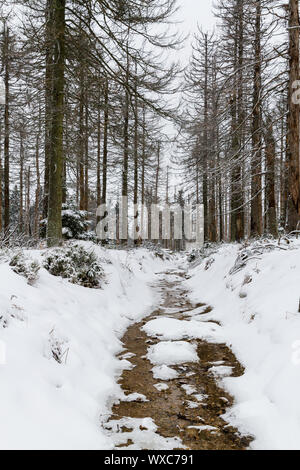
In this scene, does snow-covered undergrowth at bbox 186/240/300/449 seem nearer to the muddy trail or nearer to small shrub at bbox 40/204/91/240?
the muddy trail

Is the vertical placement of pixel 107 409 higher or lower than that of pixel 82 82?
lower

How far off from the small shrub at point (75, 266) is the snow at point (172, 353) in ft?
7.76

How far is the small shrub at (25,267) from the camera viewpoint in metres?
4.37

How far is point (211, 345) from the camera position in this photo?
438 centimetres

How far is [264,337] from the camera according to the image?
144 inches

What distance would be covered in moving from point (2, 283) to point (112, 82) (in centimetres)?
677

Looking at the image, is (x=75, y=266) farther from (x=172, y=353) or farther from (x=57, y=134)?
(x=57, y=134)

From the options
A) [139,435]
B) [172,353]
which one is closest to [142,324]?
[172,353]

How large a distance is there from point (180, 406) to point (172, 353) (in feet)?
3.95

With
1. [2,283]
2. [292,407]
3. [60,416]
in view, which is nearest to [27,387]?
[60,416]

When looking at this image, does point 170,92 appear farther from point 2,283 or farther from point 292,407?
point 292,407

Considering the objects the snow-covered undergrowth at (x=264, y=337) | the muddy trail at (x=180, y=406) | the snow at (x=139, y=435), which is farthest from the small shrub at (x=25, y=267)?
the snow-covered undergrowth at (x=264, y=337)

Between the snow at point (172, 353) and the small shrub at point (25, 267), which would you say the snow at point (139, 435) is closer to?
the snow at point (172, 353)

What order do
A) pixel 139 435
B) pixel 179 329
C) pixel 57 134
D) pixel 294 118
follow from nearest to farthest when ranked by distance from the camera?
pixel 139 435, pixel 179 329, pixel 294 118, pixel 57 134
